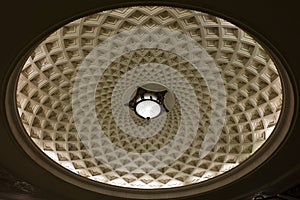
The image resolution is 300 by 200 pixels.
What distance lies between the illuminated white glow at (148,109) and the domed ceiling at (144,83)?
42 centimetres

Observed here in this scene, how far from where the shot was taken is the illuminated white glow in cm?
1466

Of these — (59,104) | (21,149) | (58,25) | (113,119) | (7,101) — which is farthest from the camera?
(113,119)

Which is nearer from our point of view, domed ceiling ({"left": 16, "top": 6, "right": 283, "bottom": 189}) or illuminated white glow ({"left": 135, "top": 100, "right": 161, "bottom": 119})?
domed ceiling ({"left": 16, "top": 6, "right": 283, "bottom": 189})

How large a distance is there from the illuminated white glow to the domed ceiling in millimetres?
419

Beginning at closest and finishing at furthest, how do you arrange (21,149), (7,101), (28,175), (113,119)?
(7,101) < (21,149) < (28,175) < (113,119)

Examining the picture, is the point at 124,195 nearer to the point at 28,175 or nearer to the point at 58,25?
the point at 28,175

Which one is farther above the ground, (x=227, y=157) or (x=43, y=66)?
(x=43, y=66)

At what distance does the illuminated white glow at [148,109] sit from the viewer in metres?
14.7

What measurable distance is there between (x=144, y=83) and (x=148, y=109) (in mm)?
960

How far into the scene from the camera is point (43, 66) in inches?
469

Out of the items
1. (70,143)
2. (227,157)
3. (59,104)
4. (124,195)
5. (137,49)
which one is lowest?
(124,195)

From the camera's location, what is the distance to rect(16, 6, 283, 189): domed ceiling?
458 inches

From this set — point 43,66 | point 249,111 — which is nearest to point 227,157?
point 249,111

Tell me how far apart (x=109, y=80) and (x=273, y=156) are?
589 centimetres
